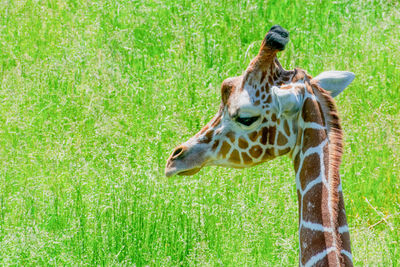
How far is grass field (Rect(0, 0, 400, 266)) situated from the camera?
6.29 metres

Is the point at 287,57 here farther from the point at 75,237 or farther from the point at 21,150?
the point at 75,237

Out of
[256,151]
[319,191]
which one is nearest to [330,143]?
[319,191]

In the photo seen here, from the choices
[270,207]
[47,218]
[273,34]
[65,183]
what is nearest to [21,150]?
[65,183]

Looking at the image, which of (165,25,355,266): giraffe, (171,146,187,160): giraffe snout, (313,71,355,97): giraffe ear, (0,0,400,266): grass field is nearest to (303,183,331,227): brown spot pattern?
(165,25,355,266): giraffe

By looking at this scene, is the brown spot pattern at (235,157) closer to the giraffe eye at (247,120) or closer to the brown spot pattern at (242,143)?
the brown spot pattern at (242,143)

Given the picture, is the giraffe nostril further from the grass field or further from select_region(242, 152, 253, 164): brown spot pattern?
the grass field

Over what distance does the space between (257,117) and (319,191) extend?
2.04 feet

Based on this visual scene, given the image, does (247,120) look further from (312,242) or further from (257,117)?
(312,242)

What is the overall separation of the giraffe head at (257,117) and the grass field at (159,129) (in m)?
1.72

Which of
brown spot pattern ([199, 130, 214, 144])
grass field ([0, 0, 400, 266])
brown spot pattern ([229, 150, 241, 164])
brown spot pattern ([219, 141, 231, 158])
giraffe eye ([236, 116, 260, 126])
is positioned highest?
giraffe eye ([236, 116, 260, 126])

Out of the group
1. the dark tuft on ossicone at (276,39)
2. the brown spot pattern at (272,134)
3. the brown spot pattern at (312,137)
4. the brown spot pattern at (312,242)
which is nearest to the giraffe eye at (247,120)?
the brown spot pattern at (272,134)

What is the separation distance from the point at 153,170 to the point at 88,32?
121 inches

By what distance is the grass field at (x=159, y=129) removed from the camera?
6.29m

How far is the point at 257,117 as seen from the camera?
443 cm
